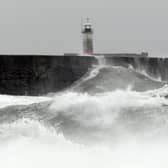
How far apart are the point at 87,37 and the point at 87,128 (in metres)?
7.09

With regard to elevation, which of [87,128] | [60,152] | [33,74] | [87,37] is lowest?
[60,152]

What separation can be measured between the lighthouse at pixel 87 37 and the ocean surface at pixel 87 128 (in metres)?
5.04

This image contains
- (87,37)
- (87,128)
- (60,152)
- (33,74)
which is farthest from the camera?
(87,37)

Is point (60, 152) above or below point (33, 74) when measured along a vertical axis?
below

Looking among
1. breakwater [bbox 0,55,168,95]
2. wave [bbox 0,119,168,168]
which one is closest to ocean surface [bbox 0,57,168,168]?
wave [bbox 0,119,168,168]

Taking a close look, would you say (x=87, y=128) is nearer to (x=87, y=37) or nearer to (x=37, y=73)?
(x=37, y=73)

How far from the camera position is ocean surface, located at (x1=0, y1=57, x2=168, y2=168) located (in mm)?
4492

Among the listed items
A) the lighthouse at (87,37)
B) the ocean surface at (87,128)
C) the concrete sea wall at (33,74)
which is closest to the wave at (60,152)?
the ocean surface at (87,128)

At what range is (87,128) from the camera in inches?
213

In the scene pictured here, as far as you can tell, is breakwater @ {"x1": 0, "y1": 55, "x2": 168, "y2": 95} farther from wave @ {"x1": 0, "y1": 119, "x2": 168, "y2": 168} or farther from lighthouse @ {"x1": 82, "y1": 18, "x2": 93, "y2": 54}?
lighthouse @ {"x1": 82, "y1": 18, "x2": 93, "y2": 54}

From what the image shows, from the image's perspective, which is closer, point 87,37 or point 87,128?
point 87,128

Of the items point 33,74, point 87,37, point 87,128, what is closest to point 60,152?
point 87,128

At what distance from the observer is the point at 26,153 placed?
467 cm

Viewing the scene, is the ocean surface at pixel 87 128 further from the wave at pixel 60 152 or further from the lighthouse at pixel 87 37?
the lighthouse at pixel 87 37
